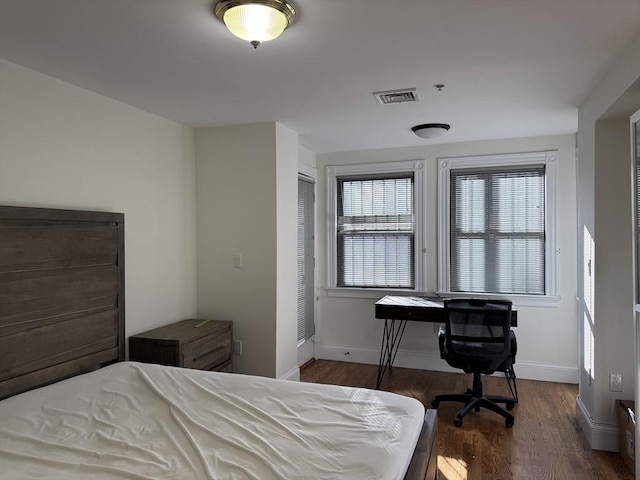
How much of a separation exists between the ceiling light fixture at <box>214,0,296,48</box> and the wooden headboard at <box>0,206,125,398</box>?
1.49m

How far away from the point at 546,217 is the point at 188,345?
3466 millimetres

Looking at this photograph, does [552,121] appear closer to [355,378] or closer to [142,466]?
[355,378]

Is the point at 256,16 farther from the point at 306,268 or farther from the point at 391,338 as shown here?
the point at 391,338

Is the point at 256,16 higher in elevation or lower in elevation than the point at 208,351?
higher

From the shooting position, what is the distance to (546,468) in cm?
271

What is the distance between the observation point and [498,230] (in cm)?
443

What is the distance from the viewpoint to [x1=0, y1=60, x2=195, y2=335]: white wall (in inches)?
96.8

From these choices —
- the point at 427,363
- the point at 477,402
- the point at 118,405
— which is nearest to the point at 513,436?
the point at 477,402

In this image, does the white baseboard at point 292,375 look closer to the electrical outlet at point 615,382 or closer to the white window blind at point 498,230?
the white window blind at point 498,230

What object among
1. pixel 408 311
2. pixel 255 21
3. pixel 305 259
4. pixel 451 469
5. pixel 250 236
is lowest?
pixel 451 469

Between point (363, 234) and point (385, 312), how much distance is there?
3.89ft

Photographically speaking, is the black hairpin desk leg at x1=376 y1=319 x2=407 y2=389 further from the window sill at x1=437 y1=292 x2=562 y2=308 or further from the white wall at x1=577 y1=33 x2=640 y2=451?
the white wall at x1=577 y1=33 x2=640 y2=451

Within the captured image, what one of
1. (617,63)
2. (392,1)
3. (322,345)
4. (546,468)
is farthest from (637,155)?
(322,345)

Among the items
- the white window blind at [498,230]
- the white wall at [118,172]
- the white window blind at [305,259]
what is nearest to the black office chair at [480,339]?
the white window blind at [498,230]
